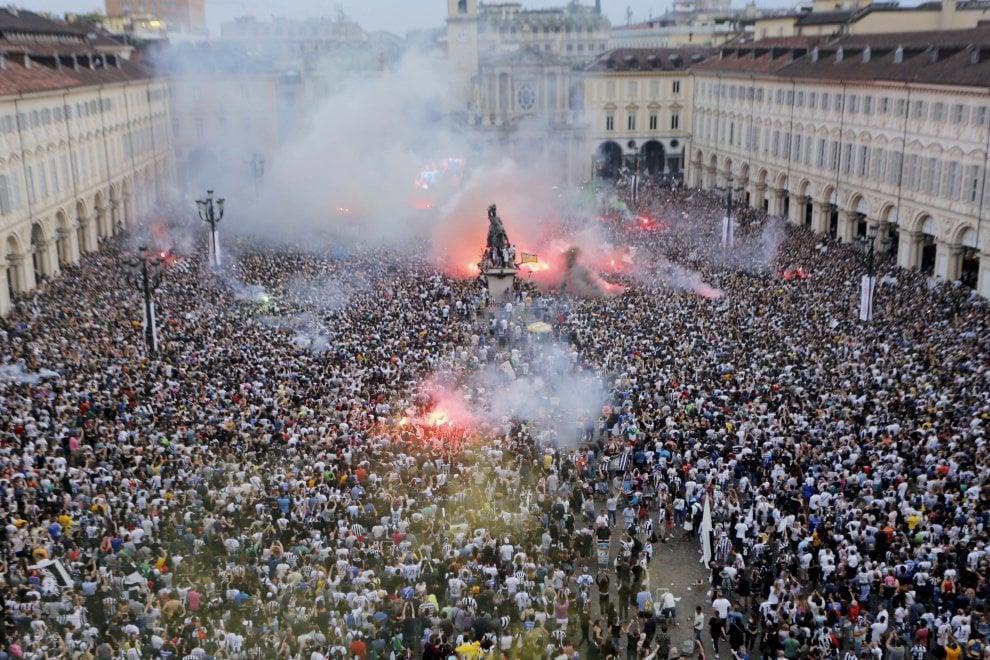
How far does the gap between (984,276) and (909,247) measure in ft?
→ 22.3

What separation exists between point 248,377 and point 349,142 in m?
52.4

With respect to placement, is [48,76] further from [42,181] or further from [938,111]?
[938,111]

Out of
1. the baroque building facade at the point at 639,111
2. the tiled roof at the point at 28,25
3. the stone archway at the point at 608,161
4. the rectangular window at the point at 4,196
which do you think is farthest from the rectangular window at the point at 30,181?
the stone archway at the point at 608,161

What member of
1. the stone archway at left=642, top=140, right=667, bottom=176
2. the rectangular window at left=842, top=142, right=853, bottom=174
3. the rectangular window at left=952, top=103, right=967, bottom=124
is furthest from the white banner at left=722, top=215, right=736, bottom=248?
the stone archway at left=642, top=140, right=667, bottom=176

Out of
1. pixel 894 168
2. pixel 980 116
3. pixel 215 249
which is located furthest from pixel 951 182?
pixel 215 249

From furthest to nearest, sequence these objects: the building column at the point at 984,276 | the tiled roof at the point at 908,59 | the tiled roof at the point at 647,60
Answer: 1. the tiled roof at the point at 647,60
2. the tiled roof at the point at 908,59
3. the building column at the point at 984,276

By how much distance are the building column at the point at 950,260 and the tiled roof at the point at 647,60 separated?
141 ft

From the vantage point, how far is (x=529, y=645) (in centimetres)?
1775

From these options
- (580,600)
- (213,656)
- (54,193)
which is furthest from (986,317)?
(54,193)

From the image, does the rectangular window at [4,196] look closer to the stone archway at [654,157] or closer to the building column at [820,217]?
the building column at [820,217]

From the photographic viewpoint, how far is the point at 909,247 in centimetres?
4653

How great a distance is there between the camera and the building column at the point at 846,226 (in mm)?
52562

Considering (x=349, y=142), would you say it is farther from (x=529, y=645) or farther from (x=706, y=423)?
(x=529, y=645)

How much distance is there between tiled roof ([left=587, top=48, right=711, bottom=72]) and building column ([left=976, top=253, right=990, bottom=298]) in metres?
46.3
